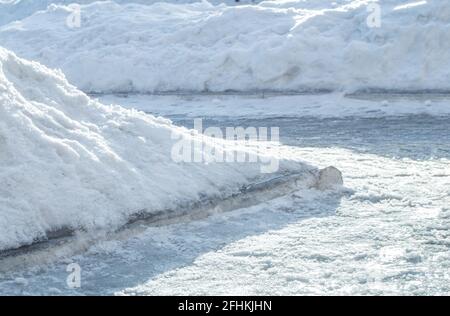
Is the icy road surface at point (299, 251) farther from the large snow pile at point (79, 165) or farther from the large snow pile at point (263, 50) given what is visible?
the large snow pile at point (263, 50)

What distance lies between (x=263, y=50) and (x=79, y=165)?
8.47m

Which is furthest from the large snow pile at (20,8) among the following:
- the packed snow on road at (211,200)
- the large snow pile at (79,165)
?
the large snow pile at (79,165)

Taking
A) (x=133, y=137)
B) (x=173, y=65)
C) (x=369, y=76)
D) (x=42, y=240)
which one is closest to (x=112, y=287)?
(x=42, y=240)

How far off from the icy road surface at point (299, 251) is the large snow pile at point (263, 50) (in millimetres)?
5544

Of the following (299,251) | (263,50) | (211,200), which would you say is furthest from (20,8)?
(299,251)

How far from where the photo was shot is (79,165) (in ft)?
13.8

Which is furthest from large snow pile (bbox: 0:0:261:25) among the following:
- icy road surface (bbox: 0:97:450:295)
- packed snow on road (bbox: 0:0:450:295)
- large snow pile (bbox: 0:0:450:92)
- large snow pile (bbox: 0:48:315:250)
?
icy road surface (bbox: 0:97:450:295)

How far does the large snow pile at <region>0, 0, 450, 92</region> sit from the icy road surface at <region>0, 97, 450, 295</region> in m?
5.54

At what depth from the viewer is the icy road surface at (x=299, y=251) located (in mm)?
3352

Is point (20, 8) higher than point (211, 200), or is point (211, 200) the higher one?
point (20, 8)

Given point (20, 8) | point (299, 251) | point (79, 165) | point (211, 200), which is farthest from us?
point (20, 8)

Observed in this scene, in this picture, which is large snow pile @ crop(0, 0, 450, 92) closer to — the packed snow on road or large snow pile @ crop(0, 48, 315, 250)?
the packed snow on road

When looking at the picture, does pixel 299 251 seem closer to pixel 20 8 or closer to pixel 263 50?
pixel 263 50
